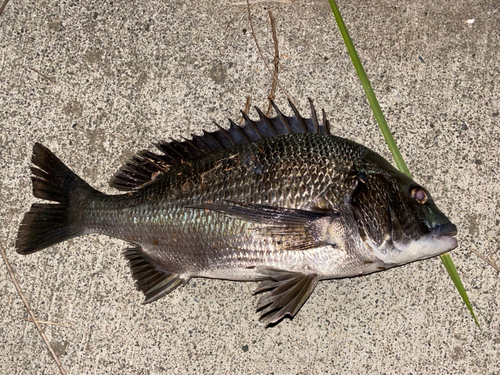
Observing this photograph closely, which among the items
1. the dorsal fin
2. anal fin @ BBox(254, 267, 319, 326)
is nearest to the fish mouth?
anal fin @ BBox(254, 267, 319, 326)

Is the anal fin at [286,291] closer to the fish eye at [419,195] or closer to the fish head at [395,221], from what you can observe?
the fish head at [395,221]

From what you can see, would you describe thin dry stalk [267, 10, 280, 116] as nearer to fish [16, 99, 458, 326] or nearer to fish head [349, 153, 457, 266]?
fish [16, 99, 458, 326]

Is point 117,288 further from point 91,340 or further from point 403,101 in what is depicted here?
point 403,101

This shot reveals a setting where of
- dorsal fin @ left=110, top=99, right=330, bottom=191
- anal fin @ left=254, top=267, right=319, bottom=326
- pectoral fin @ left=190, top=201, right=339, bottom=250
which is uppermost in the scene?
dorsal fin @ left=110, top=99, right=330, bottom=191

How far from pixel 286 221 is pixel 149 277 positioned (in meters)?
0.89

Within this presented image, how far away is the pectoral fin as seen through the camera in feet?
7.22

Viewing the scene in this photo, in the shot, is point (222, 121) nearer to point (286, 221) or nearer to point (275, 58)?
point (275, 58)

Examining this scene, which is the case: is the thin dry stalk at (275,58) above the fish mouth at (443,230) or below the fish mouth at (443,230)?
above

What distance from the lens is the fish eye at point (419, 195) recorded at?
229 cm

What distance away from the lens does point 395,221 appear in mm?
2219

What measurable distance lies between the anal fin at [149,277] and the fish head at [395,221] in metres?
1.09

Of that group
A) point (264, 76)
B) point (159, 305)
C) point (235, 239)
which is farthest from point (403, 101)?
point (159, 305)

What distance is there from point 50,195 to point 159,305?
93cm

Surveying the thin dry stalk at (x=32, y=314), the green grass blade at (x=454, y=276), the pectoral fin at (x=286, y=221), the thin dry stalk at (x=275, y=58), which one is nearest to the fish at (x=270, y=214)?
the pectoral fin at (x=286, y=221)
